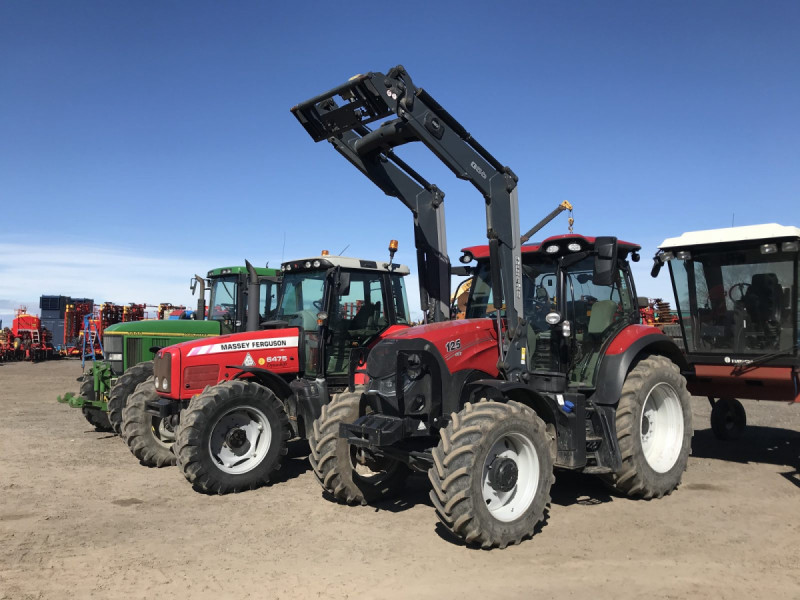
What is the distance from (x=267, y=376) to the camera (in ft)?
25.2

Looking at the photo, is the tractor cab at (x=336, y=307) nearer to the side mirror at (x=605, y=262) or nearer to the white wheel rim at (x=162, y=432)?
the white wheel rim at (x=162, y=432)

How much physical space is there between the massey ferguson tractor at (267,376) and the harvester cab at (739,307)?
12.5ft

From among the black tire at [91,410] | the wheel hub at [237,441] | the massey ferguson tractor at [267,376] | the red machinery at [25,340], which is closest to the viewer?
the massey ferguson tractor at [267,376]

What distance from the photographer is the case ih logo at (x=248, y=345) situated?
7.68 metres

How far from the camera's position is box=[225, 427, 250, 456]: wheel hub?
7.00 meters

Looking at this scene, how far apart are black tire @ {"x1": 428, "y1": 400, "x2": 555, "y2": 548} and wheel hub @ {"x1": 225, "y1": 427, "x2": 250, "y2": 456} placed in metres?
2.84

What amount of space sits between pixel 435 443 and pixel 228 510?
2.20 metres

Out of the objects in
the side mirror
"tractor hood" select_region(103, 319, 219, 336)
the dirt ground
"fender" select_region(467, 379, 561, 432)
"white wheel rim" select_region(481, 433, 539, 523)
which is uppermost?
the side mirror

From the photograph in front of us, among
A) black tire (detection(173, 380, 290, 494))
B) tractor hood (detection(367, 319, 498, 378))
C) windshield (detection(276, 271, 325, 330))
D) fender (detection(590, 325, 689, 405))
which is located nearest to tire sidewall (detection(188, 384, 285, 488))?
black tire (detection(173, 380, 290, 494))

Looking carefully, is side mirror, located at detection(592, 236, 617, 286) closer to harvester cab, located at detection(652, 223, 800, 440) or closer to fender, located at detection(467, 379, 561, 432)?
fender, located at detection(467, 379, 561, 432)

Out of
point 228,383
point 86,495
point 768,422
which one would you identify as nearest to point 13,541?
point 86,495

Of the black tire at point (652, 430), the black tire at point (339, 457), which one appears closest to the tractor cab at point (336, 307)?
the black tire at point (339, 457)

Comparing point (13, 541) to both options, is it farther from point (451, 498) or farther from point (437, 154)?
point (437, 154)

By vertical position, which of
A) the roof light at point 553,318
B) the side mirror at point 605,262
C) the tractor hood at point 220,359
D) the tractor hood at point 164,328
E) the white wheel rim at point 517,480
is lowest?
the white wheel rim at point 517,480
